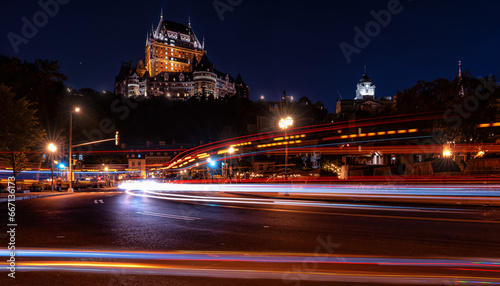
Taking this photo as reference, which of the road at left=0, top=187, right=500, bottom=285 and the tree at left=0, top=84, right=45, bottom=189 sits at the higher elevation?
the tree at left=0, top=84, right=45, bottom=189

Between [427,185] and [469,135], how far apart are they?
15.7 meters

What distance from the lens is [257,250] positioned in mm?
7629

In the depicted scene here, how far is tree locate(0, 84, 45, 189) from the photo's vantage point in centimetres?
3130

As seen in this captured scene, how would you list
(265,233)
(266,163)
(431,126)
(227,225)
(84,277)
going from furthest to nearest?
(266,163) < (431,126) < (227,225) < (265,233) < (84,277)

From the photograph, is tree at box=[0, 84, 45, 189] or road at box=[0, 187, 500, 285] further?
tree at box=[0, 84, 45, 189]

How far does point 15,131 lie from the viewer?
107 feet

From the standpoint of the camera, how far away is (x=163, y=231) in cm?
1014

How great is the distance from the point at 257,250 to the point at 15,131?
3372cm

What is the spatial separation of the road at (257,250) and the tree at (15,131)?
73.3 ft

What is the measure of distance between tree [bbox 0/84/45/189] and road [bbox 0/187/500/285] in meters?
22.3

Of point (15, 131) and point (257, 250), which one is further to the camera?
point (15, 131)

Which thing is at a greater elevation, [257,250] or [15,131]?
[15,131]

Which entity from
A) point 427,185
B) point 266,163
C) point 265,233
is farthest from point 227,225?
A: point 266,163

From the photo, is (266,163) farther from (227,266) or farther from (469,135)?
(227,266)
